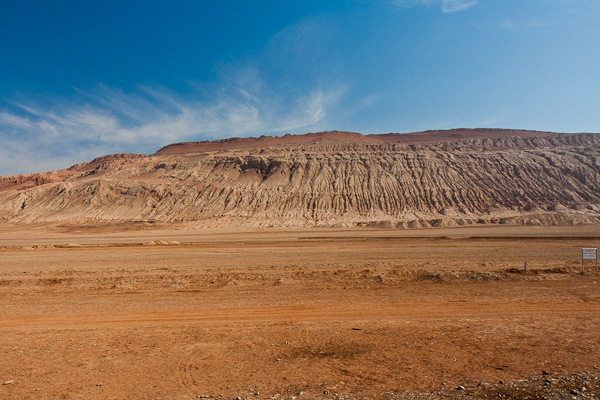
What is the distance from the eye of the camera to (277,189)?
2931 inches

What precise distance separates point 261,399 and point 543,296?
1041 centimetres

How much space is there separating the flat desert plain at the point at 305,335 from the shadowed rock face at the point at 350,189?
40345mm

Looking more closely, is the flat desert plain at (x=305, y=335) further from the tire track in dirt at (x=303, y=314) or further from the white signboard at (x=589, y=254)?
the white signboard at (x=589, y=254)

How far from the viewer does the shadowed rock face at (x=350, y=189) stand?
2500 inches

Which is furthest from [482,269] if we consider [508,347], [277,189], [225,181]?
[225,181]

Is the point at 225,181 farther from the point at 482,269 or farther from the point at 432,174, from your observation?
the point at 482,269

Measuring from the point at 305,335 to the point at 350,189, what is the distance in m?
65.6

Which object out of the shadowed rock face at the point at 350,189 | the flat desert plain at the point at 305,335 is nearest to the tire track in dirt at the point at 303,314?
the flat desert plain at the point at 305,335

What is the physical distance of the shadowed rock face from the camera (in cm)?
6350

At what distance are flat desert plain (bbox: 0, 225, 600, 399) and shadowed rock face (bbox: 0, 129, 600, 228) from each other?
40.3 meters

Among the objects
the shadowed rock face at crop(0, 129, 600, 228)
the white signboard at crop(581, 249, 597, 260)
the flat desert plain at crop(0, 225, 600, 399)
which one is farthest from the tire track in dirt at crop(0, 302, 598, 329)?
the shadowed rock face at crop(0, 129, 600, 228)

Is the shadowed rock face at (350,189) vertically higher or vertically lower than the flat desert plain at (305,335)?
higher

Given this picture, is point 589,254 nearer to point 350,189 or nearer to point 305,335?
point 305,335

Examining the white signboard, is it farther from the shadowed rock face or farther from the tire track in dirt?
the shadowed rock face
